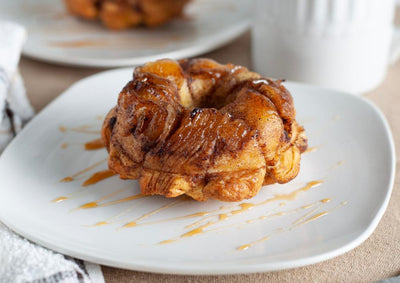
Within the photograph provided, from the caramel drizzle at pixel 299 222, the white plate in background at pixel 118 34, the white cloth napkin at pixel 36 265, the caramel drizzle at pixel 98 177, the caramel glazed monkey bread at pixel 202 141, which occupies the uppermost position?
the caramel glazed monkey bread at pixel 202 141

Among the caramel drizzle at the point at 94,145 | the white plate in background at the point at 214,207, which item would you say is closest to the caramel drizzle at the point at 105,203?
the white plate in background at the point at 214,207

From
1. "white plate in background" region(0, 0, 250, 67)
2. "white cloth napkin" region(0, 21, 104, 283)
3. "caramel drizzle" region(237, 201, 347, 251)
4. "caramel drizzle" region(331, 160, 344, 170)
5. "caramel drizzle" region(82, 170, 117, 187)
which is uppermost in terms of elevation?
"white cloth napkin" region(0, 21, 104, 283)

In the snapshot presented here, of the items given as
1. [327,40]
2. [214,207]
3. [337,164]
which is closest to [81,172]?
[214,207]

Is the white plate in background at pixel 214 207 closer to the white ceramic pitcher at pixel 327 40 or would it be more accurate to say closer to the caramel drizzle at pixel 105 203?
the caramel drizzle at pixel 105 203

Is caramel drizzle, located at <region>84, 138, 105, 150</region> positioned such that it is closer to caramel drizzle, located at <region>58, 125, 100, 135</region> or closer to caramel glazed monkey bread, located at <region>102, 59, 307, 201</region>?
caramel drizzle, located at <region>58, 125, 100, 135</region>

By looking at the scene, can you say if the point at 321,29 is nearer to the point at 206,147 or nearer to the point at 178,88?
the point at 178,88

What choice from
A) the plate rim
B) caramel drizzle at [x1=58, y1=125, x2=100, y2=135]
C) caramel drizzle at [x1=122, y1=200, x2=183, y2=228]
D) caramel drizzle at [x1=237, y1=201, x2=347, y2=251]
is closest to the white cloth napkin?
caramel drizzle at [x1=122, y1=200, x2=183, y2=228]
